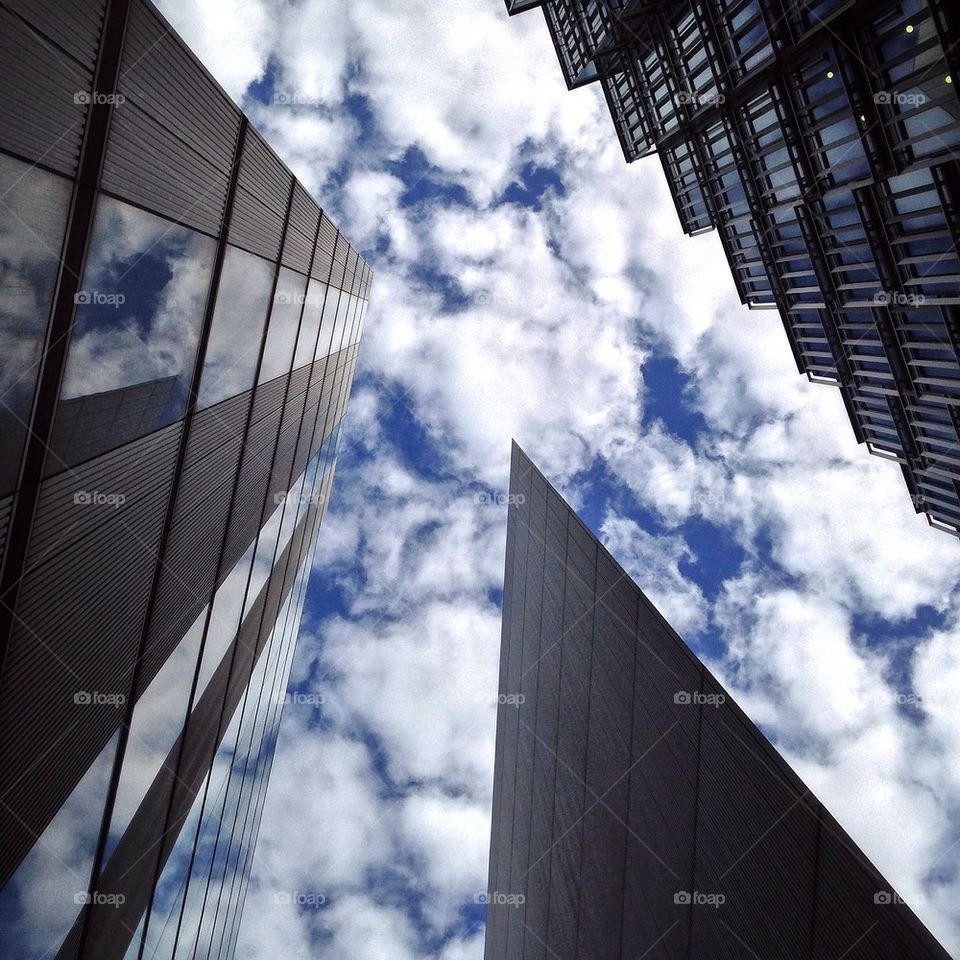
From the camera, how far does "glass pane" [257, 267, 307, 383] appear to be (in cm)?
1295

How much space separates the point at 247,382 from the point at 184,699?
5947 millimetres

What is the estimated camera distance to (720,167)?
1697 inches

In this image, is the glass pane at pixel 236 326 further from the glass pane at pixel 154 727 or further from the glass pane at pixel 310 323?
the glass pane at pixel 154 727

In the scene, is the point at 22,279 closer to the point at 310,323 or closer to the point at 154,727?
the point at 154,727

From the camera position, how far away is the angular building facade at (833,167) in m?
25.3

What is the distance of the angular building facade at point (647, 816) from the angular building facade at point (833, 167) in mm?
22055

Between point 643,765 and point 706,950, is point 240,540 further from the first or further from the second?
point 706,950

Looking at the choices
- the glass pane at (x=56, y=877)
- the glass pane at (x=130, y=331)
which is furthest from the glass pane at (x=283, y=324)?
the glass pane at (x=56, y=877)

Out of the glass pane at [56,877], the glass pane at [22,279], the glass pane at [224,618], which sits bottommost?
the glass pane at [56,877]

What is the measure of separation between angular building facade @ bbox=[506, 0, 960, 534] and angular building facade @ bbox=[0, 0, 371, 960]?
2607 centimetres

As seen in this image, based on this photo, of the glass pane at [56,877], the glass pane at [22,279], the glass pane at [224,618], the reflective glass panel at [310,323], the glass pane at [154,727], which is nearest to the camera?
the glass pane at [22,279]

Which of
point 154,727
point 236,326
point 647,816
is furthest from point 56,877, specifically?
point 647,816

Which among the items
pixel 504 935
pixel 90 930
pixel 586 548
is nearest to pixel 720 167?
pixel 586 548

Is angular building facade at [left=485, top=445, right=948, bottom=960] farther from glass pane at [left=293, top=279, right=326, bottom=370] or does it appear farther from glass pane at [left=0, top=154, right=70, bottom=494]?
glass pane at [left=0, top=154, right=70, bottom=494]
